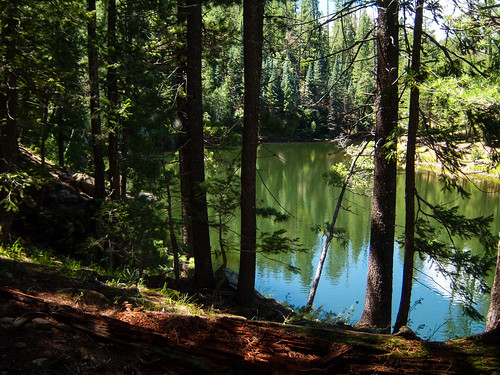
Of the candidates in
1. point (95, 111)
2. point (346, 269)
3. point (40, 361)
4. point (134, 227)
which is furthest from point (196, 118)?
point (346, 269)

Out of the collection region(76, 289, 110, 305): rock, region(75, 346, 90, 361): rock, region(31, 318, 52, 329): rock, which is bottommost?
region(76, 289, 110, 305): rock

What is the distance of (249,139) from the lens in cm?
650

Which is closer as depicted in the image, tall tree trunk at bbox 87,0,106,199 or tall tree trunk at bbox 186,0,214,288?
tall tree trunk at bbox 186,0,214,288

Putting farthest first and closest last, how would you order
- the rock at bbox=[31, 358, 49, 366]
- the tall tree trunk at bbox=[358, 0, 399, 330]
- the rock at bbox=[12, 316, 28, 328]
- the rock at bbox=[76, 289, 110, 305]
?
the tall tree trunk at bbox=[358, 0, 399, 330] < the rock at bbox=[76, 289, 110, 305] < the rock at bbox=[12, 316, 28, 328] < the rock at bbox=[31, 358, 49, 366]

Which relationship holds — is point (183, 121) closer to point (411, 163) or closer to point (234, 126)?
point (234, 126)

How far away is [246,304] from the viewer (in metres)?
6.75

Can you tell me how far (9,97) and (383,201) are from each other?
650 centimetres

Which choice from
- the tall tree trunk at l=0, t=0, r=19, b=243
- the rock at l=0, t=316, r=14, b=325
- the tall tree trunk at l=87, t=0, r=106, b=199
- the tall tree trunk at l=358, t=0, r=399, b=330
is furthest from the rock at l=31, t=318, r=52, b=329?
the tall tree trunk at l=87, t=0, r=106, b=199

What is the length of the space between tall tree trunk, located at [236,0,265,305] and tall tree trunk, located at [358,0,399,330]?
2.18m

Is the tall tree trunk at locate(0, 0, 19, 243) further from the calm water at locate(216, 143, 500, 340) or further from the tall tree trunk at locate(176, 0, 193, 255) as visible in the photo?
the calm water at locate(216, 143, 500, 340)

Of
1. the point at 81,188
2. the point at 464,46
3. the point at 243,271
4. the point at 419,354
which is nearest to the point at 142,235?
the point at 243,271

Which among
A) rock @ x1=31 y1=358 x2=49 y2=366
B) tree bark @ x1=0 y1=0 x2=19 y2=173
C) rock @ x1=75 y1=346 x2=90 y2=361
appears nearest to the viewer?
rock @ x1=31 y1=358 x2=49 y2=366

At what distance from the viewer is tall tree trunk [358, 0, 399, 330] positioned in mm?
7000

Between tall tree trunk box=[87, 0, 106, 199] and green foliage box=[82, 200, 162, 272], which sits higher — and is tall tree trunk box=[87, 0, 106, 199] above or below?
above
